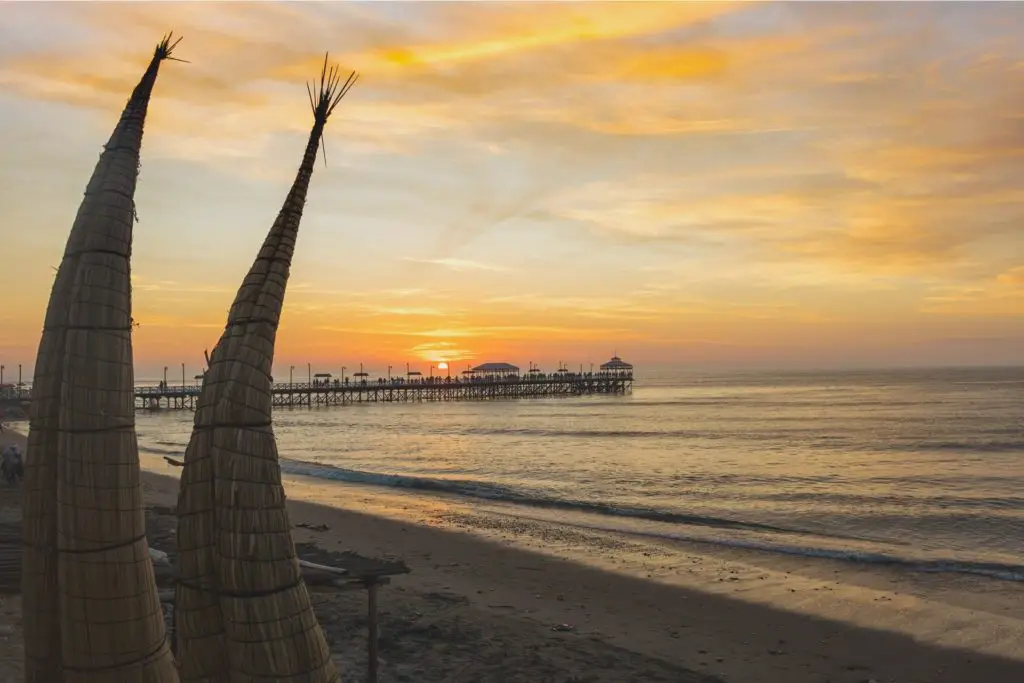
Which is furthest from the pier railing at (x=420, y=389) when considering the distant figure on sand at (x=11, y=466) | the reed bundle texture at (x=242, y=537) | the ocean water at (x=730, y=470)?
the reed bundle texture at (x=242, y=537)

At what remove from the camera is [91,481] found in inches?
134

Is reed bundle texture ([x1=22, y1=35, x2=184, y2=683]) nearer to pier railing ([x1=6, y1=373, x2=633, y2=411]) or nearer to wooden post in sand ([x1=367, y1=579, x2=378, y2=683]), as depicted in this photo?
wooden post in sand ([x1=367, y1=579, x2=378, y2=683])

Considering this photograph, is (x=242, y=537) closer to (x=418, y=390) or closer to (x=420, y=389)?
(x=420, y=389)

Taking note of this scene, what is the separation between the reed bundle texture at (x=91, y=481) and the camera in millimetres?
3391

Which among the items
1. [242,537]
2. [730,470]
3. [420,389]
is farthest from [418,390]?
[242,537]

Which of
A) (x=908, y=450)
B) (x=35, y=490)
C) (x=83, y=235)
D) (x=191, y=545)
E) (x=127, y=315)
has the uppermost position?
(x=83, y=235)

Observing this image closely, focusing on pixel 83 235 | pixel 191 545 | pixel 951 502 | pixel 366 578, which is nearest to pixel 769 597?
pixel 366 578

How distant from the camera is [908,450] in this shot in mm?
41188

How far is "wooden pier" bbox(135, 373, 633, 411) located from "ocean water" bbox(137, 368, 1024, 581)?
1178 centimetres

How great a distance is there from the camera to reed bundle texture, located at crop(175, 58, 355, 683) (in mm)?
3869

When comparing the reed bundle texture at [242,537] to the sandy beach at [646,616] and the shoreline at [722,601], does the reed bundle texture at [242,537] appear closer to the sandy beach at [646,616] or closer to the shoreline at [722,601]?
the sandy beach at [646,616]

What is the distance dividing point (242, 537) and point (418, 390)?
89.7 metres

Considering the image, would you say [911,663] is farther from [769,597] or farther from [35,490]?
[35,490]

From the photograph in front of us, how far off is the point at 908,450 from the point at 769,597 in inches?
1249
